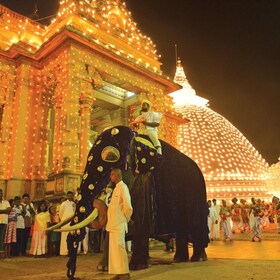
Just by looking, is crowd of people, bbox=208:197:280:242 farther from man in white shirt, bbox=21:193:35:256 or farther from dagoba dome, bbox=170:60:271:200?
dagoba dome, bbox=170:60:271:200

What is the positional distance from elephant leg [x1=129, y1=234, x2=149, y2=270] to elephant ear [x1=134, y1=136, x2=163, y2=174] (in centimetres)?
107

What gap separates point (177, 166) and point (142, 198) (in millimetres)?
1352

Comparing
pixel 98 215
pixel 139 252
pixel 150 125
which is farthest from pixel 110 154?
pixel 139 252

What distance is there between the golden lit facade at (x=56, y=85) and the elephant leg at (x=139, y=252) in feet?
24.1

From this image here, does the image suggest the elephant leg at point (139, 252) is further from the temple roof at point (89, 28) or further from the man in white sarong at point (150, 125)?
the temple roof at point (89, 28)

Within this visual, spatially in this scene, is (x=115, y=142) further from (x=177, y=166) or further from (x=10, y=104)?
(x=10, y=104)

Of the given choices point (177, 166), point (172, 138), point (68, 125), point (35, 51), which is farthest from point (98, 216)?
point (172, 138)

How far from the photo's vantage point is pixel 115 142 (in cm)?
464

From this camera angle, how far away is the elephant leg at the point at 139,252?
4.80 m

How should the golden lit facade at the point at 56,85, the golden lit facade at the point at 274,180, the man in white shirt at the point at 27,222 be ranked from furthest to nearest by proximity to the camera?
the golden lit facade at the point at 274,180, the golden lit facade at the point at 56,85, the man in white shirt at the point at 27,222

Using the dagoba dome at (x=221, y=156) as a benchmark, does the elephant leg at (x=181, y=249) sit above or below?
below

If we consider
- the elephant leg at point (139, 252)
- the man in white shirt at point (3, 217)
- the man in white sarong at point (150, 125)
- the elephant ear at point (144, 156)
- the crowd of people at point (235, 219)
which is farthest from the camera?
the crowd of people at point (235, 219)

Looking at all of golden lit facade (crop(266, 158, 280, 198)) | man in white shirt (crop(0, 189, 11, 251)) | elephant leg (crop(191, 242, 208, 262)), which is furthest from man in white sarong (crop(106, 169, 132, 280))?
golden lit facade (crop(266, 158, 280, 198))

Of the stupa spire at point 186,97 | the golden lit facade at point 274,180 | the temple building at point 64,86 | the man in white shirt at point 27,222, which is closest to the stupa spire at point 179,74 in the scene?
the stupa spire at point 186,97
